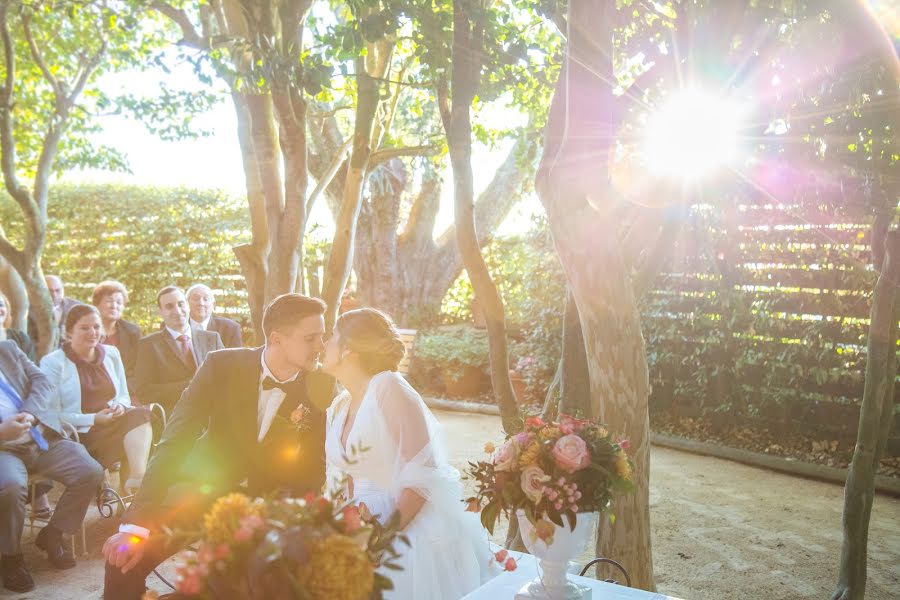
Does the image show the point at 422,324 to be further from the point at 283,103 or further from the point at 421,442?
the point at 421,442

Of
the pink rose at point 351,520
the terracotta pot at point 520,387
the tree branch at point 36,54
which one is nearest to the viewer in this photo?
the pink rose at point 351,520

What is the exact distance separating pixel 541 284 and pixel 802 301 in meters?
2.92

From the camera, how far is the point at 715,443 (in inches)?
293

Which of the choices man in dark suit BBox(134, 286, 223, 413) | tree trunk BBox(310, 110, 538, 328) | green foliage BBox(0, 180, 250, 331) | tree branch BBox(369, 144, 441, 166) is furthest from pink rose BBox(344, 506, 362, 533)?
green foliage BBox(0, 180, 250, 331)

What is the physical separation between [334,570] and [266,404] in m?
1.84

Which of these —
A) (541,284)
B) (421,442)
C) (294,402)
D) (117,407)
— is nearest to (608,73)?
(421,442)

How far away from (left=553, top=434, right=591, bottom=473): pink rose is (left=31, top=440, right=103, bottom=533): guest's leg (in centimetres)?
335

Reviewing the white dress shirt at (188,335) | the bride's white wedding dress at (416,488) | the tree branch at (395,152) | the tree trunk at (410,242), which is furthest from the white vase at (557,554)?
the tree trunk at (410,242)

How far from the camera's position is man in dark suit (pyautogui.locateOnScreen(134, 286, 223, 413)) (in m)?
5.83

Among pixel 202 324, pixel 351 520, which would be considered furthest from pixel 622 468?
pixel 202 324

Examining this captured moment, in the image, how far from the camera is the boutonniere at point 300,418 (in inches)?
121

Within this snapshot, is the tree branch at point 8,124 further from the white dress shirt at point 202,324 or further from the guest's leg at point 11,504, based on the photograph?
the guest's leg at point 11,504

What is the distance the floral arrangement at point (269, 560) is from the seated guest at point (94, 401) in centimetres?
400

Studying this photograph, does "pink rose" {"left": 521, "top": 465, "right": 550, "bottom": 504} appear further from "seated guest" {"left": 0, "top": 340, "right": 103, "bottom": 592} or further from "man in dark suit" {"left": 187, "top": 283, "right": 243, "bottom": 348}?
"man in dark suit" {"left": 187, "top": 283, "right": 243, "bottom": 348}
